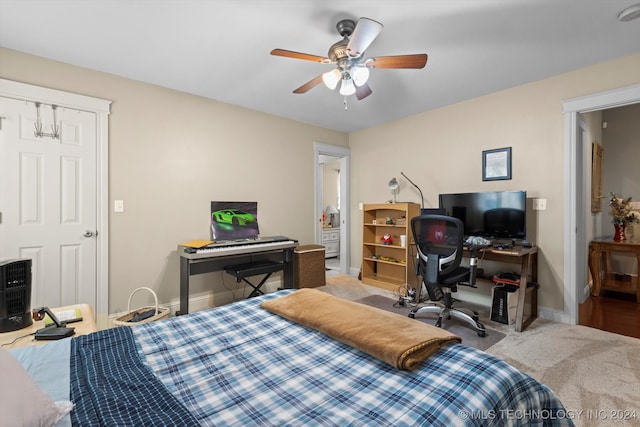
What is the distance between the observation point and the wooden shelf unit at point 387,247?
3.96m

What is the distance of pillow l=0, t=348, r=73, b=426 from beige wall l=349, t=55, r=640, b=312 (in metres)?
3.80

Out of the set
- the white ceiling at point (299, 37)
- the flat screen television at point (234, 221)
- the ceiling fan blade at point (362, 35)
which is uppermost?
the white ceiling at point (299, 37)

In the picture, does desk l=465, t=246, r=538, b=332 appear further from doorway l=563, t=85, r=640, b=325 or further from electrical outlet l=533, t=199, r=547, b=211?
electrical outlet l=533, t=199, r=547, b=211

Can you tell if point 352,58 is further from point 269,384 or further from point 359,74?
point 269,384

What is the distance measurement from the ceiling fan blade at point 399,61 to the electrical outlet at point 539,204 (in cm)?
209

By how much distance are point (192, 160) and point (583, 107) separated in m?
4.03

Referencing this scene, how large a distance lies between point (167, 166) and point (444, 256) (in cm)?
301

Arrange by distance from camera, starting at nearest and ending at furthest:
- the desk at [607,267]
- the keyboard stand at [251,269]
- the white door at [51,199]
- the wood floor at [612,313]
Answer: the white door at [51,199], the wood floor at [612,313], the keyboard stand at [251,269], the desk at [607,267]

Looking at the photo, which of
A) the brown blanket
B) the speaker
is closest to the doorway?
the brown blanket

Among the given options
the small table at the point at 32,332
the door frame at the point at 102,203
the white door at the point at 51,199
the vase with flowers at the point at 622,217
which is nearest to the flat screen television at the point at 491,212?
the vase with flowers at the point at 622,217

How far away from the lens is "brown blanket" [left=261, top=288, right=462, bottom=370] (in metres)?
1.06

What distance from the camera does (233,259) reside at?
3.46 metres

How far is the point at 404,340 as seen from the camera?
1105 mm

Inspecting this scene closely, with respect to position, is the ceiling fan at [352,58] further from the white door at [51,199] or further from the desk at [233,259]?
the white door at [51,199]
